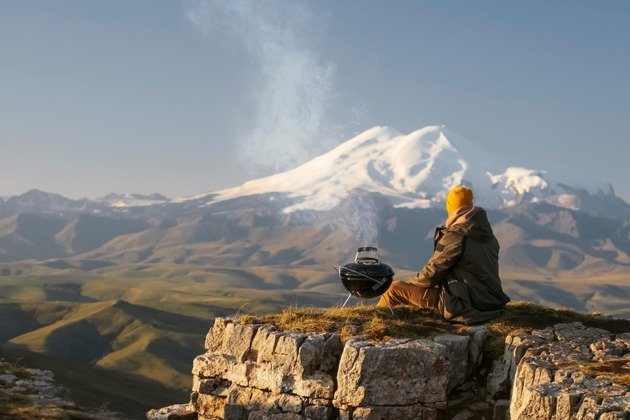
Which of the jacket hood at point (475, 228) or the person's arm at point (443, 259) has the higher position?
the jacket hood at point (475, 228)

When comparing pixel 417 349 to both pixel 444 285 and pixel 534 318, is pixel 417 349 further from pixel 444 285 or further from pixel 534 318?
pixel 534 318

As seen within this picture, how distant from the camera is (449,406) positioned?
43.7 feet

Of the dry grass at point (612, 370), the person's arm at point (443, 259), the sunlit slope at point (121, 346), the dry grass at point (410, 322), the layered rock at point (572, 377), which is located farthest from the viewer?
the sunlit slope at point (121, 346)

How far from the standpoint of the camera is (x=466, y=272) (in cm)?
1506

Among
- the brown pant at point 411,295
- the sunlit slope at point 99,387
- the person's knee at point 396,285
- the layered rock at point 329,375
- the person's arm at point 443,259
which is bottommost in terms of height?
the sunlit slope at point 99,387

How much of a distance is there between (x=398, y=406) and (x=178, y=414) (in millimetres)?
5279

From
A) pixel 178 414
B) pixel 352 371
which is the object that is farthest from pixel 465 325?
pixel 178 414

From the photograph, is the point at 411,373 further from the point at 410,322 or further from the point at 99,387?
the point at 99,387

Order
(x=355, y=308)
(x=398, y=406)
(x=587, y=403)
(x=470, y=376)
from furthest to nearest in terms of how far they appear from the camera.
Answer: (x=355, y=308) → (x=470, y=376) → (x=398, y=406) → (x=587, y=403)

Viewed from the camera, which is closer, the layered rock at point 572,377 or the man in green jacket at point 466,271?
the layered rock at point 572,377

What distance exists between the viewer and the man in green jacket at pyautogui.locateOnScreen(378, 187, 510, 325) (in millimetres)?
14938

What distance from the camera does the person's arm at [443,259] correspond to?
49.0 ft

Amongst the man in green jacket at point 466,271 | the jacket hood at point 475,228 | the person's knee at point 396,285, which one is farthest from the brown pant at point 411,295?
the jacket hood at point 475,228

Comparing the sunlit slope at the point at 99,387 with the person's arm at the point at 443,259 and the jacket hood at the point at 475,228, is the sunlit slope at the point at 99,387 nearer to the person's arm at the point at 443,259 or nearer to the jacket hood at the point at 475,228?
the person's arm at the point at 443,259
